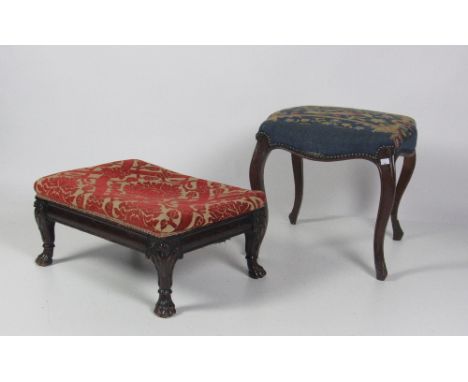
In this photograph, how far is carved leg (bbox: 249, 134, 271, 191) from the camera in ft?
11.1

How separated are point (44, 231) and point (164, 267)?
28.4 inches

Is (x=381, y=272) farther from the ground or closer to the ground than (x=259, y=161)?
closer to the ground

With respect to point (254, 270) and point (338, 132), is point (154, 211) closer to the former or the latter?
point (254, 270)

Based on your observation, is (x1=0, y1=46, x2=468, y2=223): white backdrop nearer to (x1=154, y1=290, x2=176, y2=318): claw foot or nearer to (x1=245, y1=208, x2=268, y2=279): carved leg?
(x1=245, y1=208, x2=268, y2=279): carved leg

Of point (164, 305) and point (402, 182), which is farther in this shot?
point (402, 182)

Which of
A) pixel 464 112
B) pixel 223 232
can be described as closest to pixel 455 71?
pixel 464 112

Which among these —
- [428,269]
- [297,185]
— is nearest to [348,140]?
[428,269]

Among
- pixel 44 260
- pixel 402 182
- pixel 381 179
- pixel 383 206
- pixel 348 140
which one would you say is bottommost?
pixel 44 260

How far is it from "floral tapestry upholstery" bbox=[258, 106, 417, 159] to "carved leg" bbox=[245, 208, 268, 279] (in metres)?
0.33

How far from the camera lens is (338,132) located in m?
3.19

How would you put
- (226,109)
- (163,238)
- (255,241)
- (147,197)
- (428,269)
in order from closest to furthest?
(163,238)
(147,197)
(255,241)
(428,269)
(226,109)

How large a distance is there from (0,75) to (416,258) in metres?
2.32

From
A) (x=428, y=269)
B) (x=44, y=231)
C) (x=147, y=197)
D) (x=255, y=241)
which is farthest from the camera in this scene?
(x=428, y=269)
